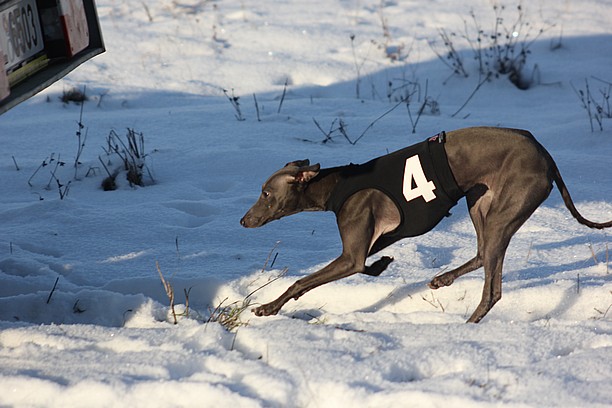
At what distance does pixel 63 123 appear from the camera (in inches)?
310

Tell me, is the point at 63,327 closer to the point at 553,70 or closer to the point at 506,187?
the point at 506,187

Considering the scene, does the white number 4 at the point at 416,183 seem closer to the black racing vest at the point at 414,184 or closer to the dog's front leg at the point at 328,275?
the black racing vest at the point at 414,184

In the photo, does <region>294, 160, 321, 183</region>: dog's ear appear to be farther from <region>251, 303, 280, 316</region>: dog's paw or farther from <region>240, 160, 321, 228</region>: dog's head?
<region>251, 303, 280, 316</region>: dog's paw

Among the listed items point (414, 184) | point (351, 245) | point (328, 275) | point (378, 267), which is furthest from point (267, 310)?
point (414, 184)

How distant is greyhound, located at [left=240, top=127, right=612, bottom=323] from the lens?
4113 millimetres

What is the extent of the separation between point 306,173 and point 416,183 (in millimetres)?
549

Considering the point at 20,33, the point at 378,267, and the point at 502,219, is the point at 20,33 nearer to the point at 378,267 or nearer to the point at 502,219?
the point at 378,267

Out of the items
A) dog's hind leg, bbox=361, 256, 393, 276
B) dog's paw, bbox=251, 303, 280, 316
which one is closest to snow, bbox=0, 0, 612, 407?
dog's paw, bbox=251, 303, 280, 316

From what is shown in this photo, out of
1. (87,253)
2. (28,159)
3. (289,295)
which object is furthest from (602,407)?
(28,159)

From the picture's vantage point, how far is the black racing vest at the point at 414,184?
414 cm

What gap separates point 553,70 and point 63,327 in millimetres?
7253

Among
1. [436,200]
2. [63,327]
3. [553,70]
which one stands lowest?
[553,70]

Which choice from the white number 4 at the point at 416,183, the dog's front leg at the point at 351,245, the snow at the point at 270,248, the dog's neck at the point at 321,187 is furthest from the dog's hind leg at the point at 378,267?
the white number 4 at the point at 416,183

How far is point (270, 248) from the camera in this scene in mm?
5395
